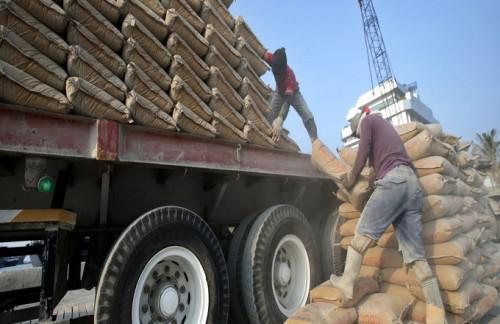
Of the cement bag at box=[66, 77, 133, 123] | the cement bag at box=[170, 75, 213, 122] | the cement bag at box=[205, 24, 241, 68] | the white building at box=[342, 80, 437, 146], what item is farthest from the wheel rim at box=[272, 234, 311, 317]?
the white building at box=[342, 80, 437, 146]

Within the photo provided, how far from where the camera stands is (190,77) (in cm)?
305

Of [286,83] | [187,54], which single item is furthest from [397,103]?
[187,54]

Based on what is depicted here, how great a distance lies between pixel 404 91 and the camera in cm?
6341

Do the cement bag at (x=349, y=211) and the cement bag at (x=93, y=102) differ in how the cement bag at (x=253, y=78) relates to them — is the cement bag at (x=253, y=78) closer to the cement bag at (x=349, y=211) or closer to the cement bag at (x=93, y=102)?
the cement bag at (x=349, y=211)

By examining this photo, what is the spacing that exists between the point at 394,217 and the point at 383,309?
747 mm

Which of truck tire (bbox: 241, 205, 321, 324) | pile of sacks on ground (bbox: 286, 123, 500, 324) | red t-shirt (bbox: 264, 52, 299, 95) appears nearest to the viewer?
pile of sacks on ground (bbox: 286, 123, 500, 324)

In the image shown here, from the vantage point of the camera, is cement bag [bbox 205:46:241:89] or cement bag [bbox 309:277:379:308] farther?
cement bag [bbox 205:46:241:89]

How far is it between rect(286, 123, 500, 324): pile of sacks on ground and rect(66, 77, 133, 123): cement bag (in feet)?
6.45

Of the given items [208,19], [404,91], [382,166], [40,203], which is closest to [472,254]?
[382,166]

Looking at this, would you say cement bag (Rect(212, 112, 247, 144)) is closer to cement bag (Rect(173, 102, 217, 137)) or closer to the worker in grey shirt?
cement bag (Rect(173, 102, 217, 137))

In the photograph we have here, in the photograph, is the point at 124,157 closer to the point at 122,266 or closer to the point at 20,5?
the point at 122,266

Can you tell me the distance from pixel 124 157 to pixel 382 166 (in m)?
2.17

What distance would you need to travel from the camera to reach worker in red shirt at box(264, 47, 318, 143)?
480 cm

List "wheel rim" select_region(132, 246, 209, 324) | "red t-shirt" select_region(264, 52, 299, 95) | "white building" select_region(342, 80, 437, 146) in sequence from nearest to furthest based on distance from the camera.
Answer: "wheel rim" select_region(132, 246, 209, 324)
"red t-shirt" select_region(264, 52, 299, 95)
"white building" select_region(342, 80, 437, 146)
